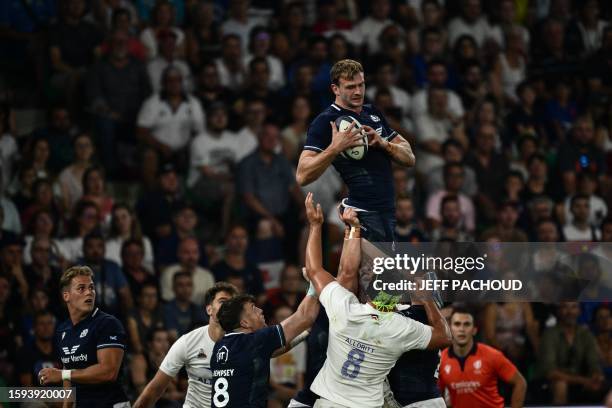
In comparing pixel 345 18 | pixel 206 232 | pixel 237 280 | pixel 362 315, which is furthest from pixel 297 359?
pixel 345 18

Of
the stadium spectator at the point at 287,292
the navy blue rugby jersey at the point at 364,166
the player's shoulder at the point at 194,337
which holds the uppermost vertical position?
the navy blue rugby jersey at the point at 364,166

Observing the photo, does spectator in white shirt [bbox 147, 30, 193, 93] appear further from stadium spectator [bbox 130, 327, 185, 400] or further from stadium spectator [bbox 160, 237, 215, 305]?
stadium spectator [bbox 130, 327, 185, 400]

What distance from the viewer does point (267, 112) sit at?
17.6m

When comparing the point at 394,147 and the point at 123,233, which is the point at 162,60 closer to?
the point at 123,233

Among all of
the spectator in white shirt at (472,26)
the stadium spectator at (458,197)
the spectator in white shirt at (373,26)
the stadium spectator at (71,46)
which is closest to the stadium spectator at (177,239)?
the stadium spectator at (71,46)

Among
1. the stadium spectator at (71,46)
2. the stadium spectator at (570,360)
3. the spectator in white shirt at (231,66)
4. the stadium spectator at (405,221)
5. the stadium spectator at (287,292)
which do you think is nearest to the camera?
the stadium spectator at (570,360)

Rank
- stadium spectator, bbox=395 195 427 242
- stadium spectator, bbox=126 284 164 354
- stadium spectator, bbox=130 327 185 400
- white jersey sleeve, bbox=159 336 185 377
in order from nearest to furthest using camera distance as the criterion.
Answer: white jersey sleeve, bbox=159 336 185 377 < stadium spectator, bbox=130 327 185 400 < stadium spectator, bbox=126 284 164 354 < stadium spectator, bbox=395 195 427 242

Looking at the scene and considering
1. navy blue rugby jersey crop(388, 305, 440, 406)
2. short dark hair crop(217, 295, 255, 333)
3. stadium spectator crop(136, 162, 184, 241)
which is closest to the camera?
short dark hair crop(217, 295, 255, 333)

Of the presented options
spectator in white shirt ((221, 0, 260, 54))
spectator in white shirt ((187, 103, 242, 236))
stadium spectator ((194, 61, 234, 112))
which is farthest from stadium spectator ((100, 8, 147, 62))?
spectator in white shirt ((187, 103, 242, 236))

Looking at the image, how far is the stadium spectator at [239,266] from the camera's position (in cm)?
1583

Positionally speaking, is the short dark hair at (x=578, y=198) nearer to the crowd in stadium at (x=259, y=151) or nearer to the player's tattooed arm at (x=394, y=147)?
the crowd in stadium at (x=259, y=151)

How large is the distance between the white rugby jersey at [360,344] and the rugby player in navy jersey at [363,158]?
64cm

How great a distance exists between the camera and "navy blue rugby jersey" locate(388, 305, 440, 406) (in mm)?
11094

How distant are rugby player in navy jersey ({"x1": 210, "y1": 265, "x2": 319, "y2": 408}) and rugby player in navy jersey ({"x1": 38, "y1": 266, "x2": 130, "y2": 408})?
916 millimetres
